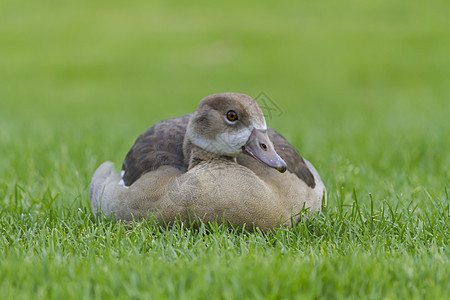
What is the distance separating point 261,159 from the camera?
13.6 ft

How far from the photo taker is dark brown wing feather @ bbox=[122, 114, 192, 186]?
4.75m

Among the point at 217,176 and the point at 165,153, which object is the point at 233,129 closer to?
the point at 217,176

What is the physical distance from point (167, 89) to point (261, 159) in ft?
40.0

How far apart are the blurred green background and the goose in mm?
921

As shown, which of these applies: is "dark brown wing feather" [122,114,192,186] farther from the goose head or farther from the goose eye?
the goose eye

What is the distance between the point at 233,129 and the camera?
4309 mm

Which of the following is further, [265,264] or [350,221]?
[350,221]

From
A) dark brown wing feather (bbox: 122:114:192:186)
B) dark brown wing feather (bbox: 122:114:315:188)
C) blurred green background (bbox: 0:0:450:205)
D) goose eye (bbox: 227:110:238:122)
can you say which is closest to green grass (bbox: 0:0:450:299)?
blurred green background (bbox: 0:0:450:205)

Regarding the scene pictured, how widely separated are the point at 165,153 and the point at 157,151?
0.24 ft

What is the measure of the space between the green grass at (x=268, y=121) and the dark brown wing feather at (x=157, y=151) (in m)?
0.51

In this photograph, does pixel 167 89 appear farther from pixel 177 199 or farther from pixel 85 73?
pixel 177 199

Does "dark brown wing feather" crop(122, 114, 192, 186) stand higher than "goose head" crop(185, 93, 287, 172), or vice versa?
"goose head" crop(185, 93, 287, 172)

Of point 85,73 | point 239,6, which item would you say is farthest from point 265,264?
point 239,6

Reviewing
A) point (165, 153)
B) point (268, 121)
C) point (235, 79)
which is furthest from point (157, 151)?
point (235, 79)
